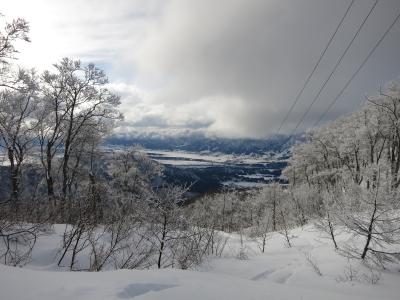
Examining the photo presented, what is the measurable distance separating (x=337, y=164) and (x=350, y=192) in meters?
40.0

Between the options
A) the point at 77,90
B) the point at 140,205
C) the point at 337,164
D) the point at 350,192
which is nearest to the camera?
the point at 140,205

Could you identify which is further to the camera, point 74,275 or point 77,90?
point 77,90

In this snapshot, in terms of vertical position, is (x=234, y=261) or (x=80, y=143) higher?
(x=80, y=143)

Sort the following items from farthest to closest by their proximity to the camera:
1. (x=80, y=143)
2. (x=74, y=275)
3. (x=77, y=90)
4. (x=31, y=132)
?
(x=80, y=143), (x=31, y=132), (x=77, y=90), (x=74, y=275)

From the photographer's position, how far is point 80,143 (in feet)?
88.2

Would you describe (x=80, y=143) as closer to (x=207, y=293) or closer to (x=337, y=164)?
(x=207, y=293)

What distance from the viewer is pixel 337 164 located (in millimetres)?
54250

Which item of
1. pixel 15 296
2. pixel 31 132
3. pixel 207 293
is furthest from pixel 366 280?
pixel 31 132

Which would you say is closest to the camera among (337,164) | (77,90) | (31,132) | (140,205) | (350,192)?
(140,205)

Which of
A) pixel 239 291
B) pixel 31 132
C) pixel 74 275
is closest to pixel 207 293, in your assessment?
pixel 239 291

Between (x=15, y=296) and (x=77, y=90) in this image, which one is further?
(x=77, y=90)

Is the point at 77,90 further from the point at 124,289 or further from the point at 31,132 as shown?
the point at 124,289

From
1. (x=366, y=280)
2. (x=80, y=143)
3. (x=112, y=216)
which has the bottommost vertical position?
(x=366, y=280)

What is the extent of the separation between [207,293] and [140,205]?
7.00 m
